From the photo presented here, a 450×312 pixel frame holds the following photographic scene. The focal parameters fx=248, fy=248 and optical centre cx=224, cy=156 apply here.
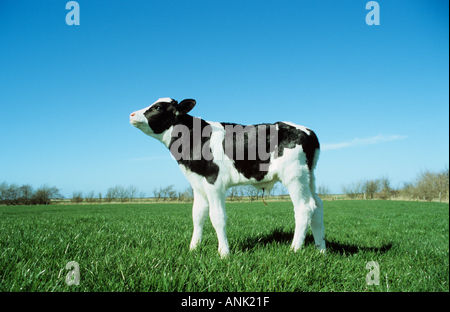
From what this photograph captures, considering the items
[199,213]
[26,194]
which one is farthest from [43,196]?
[199,213]

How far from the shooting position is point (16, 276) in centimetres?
289

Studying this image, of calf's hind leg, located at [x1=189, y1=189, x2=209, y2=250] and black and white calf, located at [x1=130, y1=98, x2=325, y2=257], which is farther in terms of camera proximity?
calf's hind leg, located at [x1=189, y1=189, x2=209, y2=250]

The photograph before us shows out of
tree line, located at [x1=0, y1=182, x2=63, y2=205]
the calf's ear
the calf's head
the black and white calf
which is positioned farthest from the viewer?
tree line, located at [x1=0, y1=182, x2=63, y2=205]

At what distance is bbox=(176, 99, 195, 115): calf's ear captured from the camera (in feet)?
13.9

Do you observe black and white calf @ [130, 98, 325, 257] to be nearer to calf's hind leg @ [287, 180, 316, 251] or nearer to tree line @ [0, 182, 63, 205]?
calf's hind leg @ [287, 180, 316, 251]

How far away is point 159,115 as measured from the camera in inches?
163

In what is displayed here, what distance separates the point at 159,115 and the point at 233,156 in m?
1.41

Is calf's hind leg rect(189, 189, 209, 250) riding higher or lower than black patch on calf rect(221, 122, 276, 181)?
lower

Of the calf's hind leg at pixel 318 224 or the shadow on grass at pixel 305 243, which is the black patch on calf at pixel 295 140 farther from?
the shadow on grass at pixel 305 243

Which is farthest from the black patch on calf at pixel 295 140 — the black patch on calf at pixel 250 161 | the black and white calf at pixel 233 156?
the black patch on calf at pixel 250 161

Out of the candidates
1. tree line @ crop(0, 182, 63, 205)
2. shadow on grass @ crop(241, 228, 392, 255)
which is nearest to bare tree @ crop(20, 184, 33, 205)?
tree line @ crop(0, 182, 63, 205)

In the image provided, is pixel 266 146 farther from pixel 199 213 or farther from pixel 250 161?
pixel 199 213

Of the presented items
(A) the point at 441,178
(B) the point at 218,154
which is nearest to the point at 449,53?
(B) the point at 218,154

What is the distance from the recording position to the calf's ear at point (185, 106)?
4227 mm
